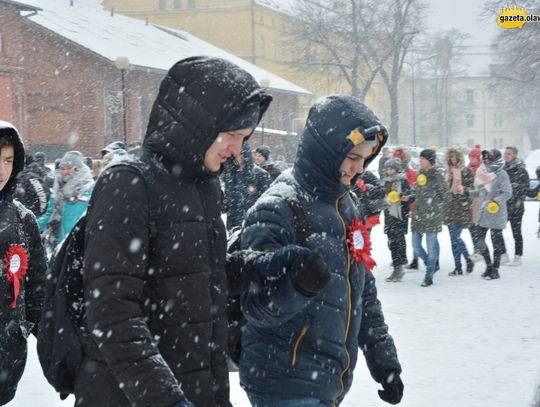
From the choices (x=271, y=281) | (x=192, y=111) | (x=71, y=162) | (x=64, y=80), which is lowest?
(x=271, y=281)

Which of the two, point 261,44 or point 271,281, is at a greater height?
point 261,44

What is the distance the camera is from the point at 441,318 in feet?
30.8

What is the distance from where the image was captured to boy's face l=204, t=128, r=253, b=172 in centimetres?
259

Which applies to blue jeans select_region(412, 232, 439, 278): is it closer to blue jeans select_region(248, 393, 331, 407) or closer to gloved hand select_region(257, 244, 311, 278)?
blue jeans select_region(248, 393, 331, 407)

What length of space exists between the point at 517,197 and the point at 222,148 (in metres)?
12.0

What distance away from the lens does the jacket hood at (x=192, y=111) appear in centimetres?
254

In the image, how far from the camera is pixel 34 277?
406 centimetres

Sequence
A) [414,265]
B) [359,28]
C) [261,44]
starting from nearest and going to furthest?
[414,265] → [359,28] → [261,44]

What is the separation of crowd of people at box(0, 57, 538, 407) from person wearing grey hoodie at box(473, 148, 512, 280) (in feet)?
30.2

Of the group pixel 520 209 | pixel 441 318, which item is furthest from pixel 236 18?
pixel 441 318

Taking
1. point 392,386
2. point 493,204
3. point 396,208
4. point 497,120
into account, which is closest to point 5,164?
point 392,386

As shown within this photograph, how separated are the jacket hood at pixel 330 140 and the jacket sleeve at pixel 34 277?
1.37m

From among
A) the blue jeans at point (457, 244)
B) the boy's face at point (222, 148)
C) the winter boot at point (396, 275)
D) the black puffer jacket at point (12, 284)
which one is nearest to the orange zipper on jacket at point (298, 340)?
the boy's face at point (222, 148)

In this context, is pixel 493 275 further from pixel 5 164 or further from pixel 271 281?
pixel 271 281
